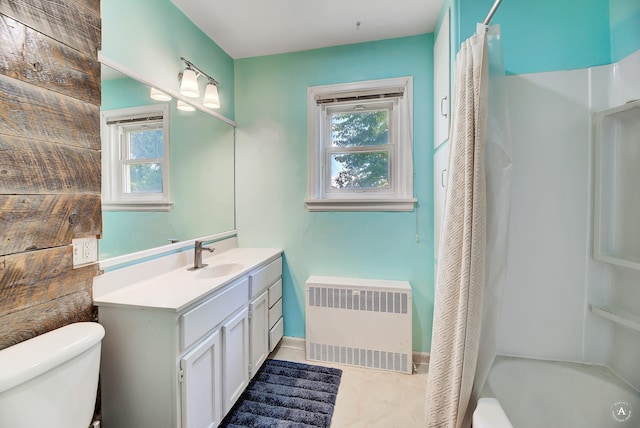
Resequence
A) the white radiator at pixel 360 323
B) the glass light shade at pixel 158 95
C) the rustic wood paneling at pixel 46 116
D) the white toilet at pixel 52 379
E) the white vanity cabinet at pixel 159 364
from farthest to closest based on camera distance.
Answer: the white radiator at pixel 360 323 → the glass light shade at pixel 158 95 → the white vanity cabinet at pixel 159 364 → the rustic wood paneling at pixel 46 116 → the white toilet at pixel 52 379

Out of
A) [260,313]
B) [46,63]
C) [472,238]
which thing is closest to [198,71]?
[46,63]

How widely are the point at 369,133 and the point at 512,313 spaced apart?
4.99 feet

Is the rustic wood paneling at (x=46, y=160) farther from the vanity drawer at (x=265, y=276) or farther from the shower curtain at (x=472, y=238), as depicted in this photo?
the shower curtain at (x=472, y=238)

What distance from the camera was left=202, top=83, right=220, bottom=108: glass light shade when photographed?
1.94 m

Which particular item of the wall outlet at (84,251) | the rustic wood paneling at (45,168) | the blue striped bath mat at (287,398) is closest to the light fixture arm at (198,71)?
the rustic wood paneling at (45,168)

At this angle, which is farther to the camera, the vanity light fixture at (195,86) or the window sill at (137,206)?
the vanity light fixture at (195,86)

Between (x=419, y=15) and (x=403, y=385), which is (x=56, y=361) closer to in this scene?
(x=403, y=385)

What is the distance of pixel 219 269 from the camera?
181 centimetres

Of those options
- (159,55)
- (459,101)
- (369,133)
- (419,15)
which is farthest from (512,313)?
(159,55)

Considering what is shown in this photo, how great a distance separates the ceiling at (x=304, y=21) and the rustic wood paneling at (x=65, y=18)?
2.24 feet

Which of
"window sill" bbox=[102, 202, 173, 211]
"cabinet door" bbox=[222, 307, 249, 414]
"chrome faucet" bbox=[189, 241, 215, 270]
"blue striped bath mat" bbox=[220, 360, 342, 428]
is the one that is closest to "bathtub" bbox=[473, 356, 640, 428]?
"blue striped bath mat" bbox=[220, 360, 342, 428]

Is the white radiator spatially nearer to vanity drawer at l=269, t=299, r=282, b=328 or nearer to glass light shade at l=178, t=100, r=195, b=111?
→ vanity drawer at l=269, t=299, r=282, b=328

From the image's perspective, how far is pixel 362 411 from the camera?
157cm

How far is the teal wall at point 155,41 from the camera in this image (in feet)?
4.33
